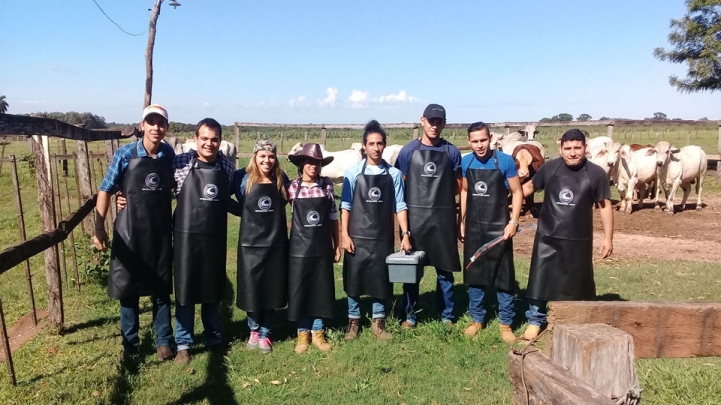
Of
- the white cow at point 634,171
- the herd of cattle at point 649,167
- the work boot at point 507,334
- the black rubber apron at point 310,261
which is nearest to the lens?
the black rubber apron at point 310,261

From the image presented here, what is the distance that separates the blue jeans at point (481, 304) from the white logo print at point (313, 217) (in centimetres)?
165

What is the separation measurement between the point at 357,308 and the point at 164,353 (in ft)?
5.60

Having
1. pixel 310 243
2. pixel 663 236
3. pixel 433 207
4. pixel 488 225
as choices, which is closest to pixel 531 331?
pixel 488 225

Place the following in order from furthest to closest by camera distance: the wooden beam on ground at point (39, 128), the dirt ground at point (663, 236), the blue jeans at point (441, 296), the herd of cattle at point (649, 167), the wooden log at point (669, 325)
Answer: the herd of cattle at point (649, 167) < the dirt ground at point (663, 236) < the blue jeans at point (441, 296) < the wooden beam on ground at point (39, 128) < the wooden log at point (669, 325)

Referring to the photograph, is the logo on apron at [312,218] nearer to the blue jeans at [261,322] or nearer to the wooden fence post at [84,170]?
the blue jeans at [261,322]

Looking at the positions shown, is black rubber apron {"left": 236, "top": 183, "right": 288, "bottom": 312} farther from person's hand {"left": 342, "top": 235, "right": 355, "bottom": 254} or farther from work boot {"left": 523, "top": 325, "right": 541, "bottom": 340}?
work boot {"left": 523, "top": 325, "right": 541, "bottom": 340}

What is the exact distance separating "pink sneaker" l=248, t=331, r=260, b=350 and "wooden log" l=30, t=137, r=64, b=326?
1895 mm

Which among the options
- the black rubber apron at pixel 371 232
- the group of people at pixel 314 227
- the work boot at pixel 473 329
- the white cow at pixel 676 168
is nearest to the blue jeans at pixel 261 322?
the group of people at pixel 314 227

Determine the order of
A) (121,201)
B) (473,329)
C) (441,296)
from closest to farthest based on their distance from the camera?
(121,201)
(473,329)
(441,296)

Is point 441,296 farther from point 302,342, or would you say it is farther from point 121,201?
point 121,201

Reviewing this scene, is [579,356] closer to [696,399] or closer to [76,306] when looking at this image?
[696,399]

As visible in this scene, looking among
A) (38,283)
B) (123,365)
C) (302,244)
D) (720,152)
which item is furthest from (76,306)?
(720,152)

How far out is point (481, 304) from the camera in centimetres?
510

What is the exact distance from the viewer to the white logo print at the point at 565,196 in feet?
14.4
